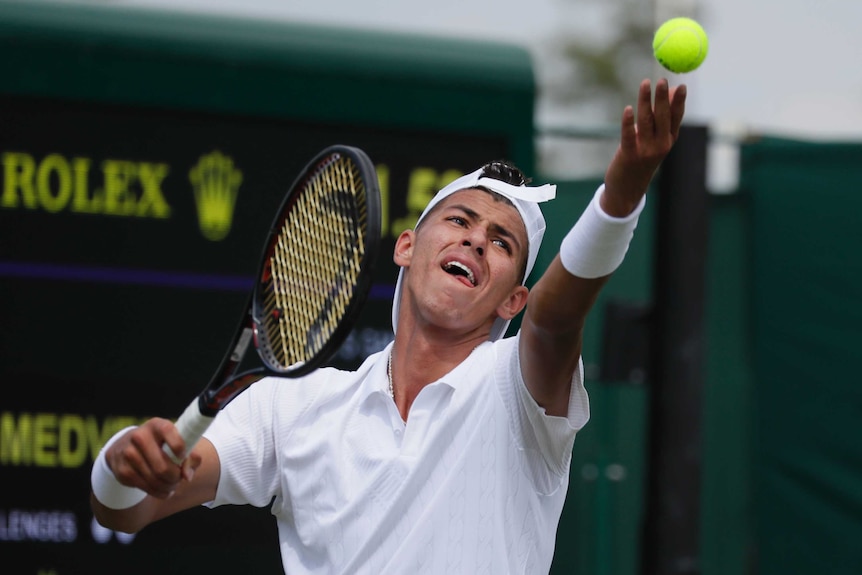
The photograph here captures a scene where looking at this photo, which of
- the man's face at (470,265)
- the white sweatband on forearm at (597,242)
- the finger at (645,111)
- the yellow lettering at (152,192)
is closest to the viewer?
the finger at (645,111)

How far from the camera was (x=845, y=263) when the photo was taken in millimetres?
6039

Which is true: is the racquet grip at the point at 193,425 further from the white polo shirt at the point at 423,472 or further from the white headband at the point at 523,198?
the white headband at the point at 523,198

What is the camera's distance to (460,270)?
3061 mm

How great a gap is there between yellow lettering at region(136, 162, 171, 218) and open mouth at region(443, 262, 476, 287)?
80.1 inches

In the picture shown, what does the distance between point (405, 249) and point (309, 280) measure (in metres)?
0.35

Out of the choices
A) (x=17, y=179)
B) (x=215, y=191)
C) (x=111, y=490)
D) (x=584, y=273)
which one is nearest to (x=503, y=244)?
(x=584, y=273)

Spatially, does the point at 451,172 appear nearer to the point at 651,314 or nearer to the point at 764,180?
the point at 651,314

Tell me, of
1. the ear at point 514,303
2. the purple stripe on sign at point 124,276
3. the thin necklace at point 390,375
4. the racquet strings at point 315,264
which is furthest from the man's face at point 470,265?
the purple stripe on sign at point 124,276

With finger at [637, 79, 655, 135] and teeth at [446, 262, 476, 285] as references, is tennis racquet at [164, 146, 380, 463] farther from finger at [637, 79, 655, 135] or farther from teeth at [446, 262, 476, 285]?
finger at [637, 79, 655, 135]

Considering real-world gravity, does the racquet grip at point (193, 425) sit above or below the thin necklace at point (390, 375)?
below

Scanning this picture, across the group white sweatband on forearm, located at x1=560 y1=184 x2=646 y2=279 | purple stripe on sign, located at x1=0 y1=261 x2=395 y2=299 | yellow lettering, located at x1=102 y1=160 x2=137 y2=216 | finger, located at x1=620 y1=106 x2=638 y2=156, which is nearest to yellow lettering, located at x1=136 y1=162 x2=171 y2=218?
yellow lettering, located at x1=102 y1=160 x2=137 y2=216

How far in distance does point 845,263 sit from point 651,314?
57.3 inches

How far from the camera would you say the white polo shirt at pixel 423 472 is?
281 cm

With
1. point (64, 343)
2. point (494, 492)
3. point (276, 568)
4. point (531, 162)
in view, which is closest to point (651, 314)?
point (531, 162)
